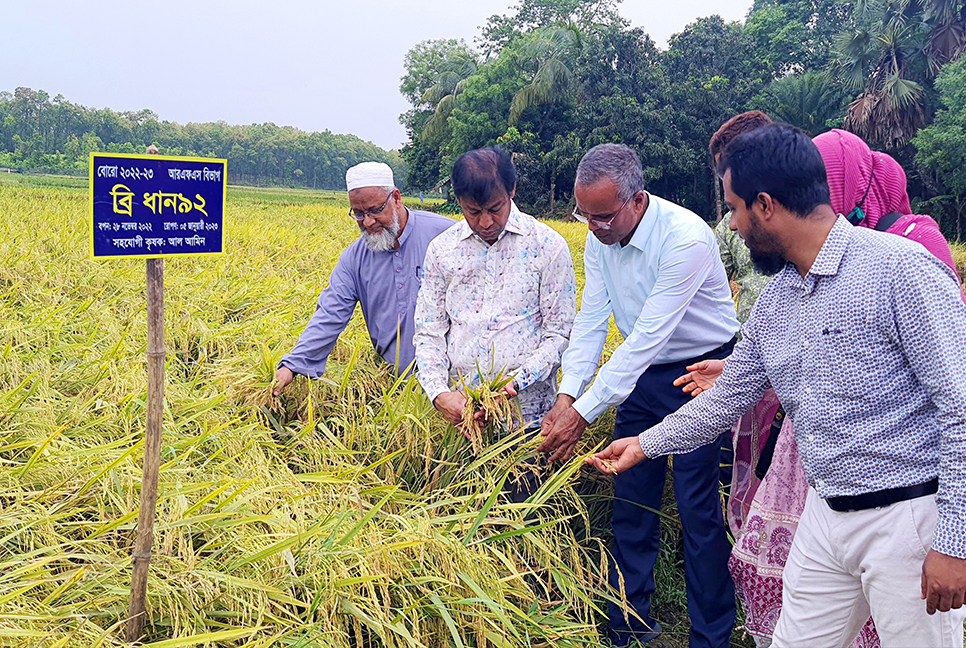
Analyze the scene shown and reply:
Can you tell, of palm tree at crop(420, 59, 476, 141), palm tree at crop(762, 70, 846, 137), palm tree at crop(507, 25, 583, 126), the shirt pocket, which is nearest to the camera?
the shirt pocket

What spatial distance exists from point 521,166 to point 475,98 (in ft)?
15.3

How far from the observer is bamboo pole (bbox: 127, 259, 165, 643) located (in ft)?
4.89

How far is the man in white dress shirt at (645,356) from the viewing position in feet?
6.98

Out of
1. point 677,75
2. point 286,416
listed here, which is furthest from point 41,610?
point 677,75

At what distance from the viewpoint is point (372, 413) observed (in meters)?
2.63

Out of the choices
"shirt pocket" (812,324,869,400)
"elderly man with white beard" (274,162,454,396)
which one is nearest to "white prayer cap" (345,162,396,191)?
"elderly man with white beard" (274,162,454,396)

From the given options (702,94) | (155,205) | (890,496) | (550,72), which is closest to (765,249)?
(890,496)

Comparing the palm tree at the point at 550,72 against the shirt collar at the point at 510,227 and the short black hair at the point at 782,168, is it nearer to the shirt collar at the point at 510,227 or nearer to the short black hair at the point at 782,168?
the shirt collar at the point at 510,227

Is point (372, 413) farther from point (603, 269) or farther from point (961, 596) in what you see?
point (961, 596)

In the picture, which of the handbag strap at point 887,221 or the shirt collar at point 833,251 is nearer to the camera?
the shirt collar at point 833,251

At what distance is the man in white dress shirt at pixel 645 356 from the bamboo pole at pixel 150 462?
3.69 ft

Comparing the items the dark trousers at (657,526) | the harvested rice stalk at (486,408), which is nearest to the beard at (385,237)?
the harvested rice stalk at (486,408)

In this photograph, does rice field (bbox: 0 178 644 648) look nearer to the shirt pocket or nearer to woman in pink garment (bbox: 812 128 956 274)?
the shirt pocket

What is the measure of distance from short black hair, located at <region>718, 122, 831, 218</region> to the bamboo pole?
3.90 feet
